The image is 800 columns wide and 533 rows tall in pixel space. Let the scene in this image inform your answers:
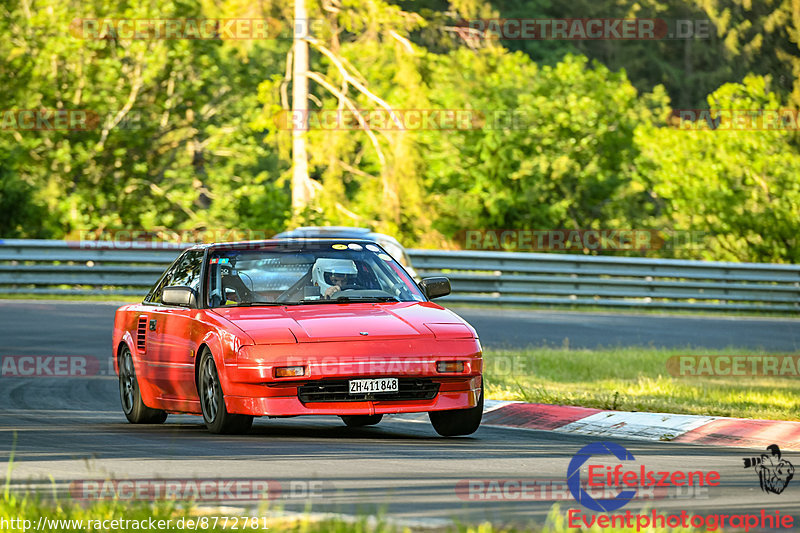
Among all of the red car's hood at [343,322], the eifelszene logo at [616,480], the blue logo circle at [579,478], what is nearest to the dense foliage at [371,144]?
the red car's hood at [343,322]

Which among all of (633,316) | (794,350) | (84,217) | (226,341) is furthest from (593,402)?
(84,217)

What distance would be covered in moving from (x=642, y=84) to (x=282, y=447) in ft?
191

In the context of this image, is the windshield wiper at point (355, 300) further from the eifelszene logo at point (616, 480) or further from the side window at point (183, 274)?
the eifelszene logo at point (616, 480)

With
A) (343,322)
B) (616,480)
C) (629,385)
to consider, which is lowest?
(629,385)

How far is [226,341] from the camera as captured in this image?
9805mm

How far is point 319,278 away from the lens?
1107 cm

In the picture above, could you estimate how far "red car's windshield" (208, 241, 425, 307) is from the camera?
10.8 meters

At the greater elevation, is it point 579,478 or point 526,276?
point 579,478

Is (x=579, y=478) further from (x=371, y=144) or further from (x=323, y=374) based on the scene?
(x=371, y=144)

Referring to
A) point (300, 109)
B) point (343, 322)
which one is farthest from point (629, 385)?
point (300, 109)

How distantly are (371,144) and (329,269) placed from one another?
94.9 feet

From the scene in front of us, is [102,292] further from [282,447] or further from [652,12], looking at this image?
[652,12]

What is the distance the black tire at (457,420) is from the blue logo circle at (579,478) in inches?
33.1

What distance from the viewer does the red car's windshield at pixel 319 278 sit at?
426 inches
